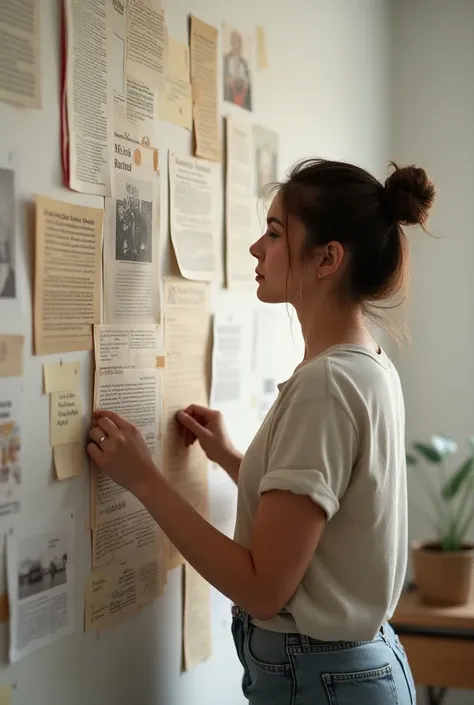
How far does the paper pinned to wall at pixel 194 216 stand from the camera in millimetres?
1355

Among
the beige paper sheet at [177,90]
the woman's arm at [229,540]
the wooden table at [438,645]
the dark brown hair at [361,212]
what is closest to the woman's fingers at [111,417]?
the woman's arm at [229,540]

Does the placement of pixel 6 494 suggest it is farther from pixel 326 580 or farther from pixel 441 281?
pixel 441 281

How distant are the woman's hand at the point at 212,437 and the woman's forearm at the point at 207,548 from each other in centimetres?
28

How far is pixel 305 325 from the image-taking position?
48.4 inches

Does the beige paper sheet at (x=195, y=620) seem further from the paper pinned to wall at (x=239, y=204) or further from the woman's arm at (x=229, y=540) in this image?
the paper pinned to wall at (x=239, y=204)

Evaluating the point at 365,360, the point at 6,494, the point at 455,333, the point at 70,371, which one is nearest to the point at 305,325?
the point at 365,360

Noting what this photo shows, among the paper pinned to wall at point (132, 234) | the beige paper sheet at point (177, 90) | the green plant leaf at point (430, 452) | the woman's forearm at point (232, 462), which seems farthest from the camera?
the green plant leaf at point (430, 452)

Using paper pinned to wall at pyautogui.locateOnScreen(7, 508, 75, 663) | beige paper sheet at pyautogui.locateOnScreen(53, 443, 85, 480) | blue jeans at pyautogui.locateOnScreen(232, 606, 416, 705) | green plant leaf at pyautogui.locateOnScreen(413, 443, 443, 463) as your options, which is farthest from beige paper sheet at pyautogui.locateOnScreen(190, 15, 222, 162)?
green plant leaf at pyautogui.locateOnScreen(413, 443, 443, 463)

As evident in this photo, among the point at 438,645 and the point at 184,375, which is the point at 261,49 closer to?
the point at 184,375

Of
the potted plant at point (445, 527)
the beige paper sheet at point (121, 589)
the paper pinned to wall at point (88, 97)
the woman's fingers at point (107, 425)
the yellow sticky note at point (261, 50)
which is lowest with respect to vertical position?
the potted plant at point (445, 527)

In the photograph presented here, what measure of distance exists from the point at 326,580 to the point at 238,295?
2.08 ft

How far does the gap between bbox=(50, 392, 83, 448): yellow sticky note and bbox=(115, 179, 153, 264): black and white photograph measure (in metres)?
0.22

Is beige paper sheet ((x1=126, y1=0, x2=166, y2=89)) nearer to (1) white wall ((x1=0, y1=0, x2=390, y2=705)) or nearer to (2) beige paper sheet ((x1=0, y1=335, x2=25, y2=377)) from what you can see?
(1) white wall ((x1=0, y1=0, x2=390, y2=705))

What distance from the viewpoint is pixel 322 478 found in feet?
3.36
